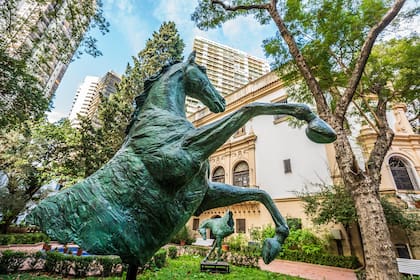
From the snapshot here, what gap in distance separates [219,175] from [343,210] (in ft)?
37.1

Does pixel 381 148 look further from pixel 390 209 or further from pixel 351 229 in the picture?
pixel 351 229

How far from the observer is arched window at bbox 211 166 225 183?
19.6 meters

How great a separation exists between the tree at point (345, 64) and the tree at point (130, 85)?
21.0 ft

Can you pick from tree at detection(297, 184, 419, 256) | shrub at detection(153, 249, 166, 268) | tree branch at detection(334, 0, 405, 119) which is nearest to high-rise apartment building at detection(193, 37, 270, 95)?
tree at detection(297, 184, 419, 256)

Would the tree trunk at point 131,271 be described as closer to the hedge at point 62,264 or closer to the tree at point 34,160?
the hedge at point 62,264

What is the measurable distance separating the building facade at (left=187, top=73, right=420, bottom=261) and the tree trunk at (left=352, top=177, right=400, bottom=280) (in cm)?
732

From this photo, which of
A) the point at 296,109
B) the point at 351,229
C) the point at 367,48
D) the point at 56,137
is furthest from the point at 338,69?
the point at 56,137

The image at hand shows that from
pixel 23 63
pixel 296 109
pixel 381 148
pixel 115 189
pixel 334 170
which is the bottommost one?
pixel 115 189

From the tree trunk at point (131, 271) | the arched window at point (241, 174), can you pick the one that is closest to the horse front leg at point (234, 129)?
the tree trunk at point (131, 271)

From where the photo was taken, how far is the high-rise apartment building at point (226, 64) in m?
50.8

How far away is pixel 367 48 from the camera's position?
19.7 feet

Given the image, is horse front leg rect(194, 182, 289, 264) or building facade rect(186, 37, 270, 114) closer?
horse front leg rect(194, 182, 289, 264)

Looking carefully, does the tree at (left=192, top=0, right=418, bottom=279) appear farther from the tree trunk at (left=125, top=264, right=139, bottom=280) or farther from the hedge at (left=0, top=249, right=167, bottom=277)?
the hedge at (left=0, top=249, right=167, bottom=277)

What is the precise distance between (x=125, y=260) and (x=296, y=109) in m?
1.35
